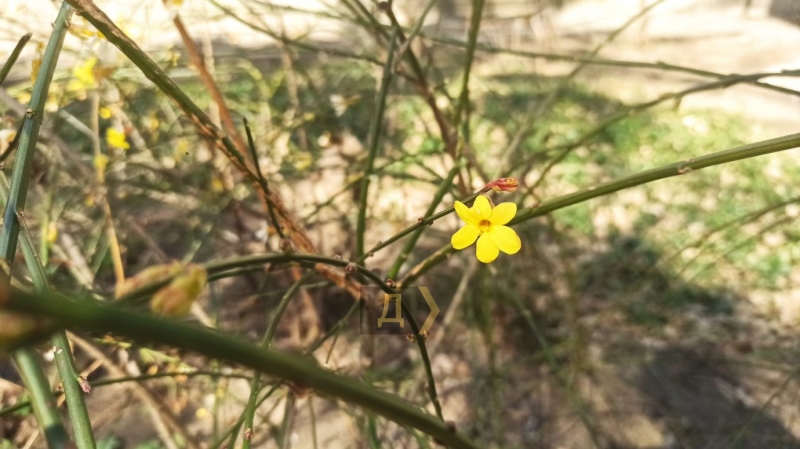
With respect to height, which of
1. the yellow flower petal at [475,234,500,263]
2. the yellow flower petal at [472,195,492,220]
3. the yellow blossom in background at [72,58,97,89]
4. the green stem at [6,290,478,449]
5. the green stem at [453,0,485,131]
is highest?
the yellow blossom in background at [72,58,97,89]

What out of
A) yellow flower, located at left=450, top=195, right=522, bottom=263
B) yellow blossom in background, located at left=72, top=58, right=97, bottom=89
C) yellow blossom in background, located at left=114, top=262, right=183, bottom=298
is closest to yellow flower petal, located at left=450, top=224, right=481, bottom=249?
yellow flower, located at left=450, top=195, right=522, bottom=263

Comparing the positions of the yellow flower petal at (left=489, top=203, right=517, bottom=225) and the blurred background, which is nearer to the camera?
the yellow flower petal at (left=489, top=203, right=517, bottom=225)

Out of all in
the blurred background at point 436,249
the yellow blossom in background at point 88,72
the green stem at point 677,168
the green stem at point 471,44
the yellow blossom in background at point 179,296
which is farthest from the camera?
the blurred background at point 436,249

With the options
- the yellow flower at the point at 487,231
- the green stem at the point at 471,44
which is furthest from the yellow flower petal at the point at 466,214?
the green stem at the point at 471,44

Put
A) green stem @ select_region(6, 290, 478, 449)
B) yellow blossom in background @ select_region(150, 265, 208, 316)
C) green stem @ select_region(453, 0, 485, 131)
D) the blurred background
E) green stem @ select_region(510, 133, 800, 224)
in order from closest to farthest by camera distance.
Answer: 1. green stem @ select_region(6, 290, 478, 449)
2. yellow blossom in background @ select_region(150, 265, 208, 316)
3. green stem @ select_region(510, 133, 800, 224)
4. green stem @ select_region(453, 0, 485, 131)
5. the blurred background

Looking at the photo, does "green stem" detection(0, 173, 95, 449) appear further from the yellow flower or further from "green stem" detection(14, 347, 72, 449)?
the yellow flower

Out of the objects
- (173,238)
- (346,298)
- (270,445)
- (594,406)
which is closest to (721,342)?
(594,406)

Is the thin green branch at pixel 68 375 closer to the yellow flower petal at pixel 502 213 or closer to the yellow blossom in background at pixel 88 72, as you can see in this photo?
the yellow flower petal at pixel 502 213

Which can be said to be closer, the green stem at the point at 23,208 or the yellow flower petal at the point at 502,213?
the green stem at the point at 23,208
